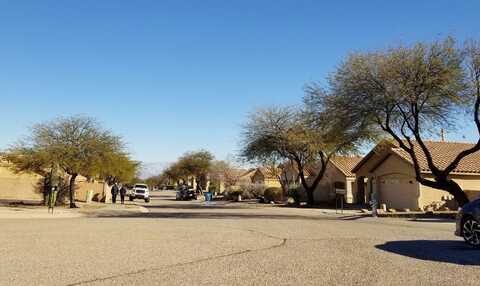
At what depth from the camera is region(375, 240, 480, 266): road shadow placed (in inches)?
402

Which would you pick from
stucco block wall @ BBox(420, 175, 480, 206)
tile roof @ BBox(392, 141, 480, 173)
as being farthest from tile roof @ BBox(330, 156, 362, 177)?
stucco block wall @ BBox(420, 175, 480, 206)

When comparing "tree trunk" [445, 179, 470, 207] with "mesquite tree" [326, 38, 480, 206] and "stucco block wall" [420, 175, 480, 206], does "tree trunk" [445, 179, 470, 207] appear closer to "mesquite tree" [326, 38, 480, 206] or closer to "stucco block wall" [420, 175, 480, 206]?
"mesquite tree" [326, 38, 480, 206]

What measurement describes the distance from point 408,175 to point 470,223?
90.2 ft

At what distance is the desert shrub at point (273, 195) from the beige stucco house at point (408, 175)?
12.6 m

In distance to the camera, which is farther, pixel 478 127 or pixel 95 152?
pixel 95 152

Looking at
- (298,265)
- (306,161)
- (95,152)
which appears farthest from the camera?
(306,161)

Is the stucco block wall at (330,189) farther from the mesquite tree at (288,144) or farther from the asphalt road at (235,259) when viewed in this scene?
the asphalt road at (235,259)

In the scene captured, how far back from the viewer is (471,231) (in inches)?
485

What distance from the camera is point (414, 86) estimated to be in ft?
83.7

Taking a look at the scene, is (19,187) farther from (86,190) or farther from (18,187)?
(86,190)

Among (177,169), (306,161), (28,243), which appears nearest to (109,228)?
(28,243)

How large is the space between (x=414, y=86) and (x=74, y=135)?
23.8 metres

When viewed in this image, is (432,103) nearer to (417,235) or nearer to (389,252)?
(417,235)

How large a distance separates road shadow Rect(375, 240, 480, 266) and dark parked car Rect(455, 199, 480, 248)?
9.0 inches
